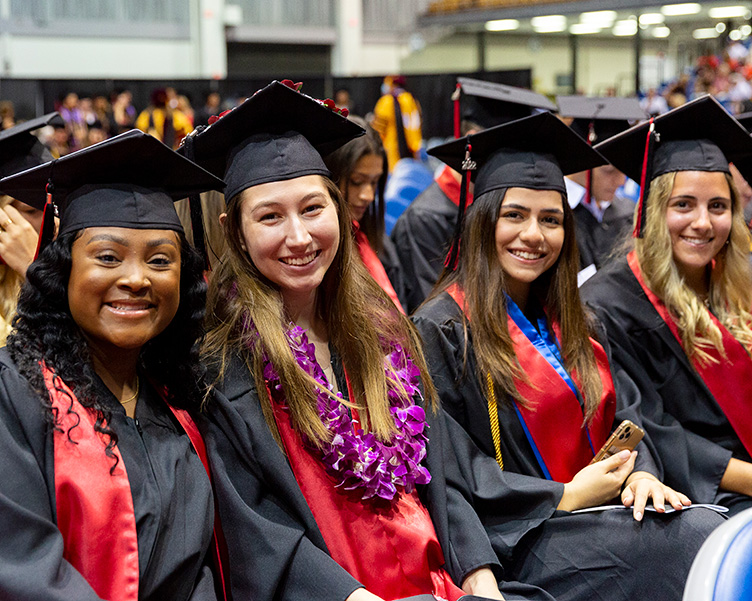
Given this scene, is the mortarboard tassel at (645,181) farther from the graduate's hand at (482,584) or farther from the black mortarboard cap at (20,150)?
the black mortarboard cap at (20,150)

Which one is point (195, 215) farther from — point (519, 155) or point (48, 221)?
point (519, 155)

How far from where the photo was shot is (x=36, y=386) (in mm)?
1639

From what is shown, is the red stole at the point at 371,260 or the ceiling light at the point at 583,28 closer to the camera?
the red stole at the point at 371,260

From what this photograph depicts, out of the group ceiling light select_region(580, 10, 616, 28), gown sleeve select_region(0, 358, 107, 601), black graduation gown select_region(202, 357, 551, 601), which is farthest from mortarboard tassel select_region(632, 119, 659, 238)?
ceiling light select_region(580, 10, 616, 28)

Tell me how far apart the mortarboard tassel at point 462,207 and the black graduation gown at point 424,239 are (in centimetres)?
160

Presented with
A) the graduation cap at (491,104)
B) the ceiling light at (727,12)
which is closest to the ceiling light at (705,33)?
the ceiling light at (727,12)

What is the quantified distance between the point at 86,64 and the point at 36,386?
17862 millimetres

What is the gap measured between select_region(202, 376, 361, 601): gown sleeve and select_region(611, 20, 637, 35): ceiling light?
75.3 feet

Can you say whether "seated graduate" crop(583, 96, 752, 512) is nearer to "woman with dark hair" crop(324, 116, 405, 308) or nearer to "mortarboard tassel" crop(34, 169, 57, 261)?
"woman with dark hair" crop(324, 116, 405, 308)

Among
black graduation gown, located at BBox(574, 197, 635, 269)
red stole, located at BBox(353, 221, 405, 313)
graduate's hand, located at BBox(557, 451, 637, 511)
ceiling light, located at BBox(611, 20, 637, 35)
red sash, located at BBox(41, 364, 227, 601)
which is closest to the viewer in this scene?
red sash, located at BBox(41, 364, 227, 601)

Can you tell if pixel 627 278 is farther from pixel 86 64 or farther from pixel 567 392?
pixel 86 64

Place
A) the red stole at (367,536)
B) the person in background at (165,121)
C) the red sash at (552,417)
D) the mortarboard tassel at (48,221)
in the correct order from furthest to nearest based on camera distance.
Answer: the person in background at (165,121)
the red sash at (552,417)
the red stole at (367,536)
the mortarboard tassel at (48,221)

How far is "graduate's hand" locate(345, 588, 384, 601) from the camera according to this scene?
1846 millimetres

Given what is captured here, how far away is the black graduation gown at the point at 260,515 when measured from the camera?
74.0 inches
